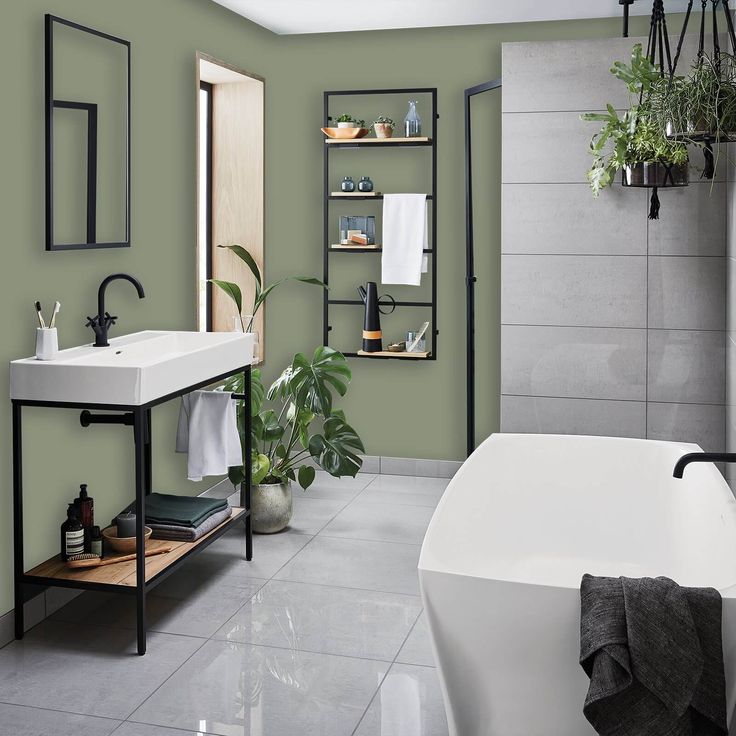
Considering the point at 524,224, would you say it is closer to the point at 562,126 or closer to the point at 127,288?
the point at 562,126

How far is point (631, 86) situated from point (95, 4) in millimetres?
2077

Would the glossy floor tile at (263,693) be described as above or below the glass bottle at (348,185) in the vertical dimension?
below

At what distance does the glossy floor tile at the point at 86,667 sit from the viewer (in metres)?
2.79

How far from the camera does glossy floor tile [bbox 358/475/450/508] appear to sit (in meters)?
4.98

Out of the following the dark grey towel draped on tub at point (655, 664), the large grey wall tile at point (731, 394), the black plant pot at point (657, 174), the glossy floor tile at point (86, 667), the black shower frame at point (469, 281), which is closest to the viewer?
the dark grey towel draped on tub at point (655, 664)

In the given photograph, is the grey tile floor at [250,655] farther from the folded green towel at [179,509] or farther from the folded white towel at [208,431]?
the folded white towel at [208,431]

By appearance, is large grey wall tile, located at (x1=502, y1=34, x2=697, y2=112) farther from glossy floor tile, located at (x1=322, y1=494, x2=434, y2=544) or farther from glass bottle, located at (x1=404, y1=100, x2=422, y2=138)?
glossy floor tile, located at (x1=322, y1=494, x2=434, y2=544)

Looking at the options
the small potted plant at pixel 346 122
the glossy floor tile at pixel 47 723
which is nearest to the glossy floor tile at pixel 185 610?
the glossy floor tile at pixel 47 723

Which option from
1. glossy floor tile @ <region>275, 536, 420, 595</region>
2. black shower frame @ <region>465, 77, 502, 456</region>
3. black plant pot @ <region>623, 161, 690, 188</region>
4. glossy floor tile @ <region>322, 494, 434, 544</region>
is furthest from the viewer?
black shower frame @ <region>465, 77, 502, 456</region>

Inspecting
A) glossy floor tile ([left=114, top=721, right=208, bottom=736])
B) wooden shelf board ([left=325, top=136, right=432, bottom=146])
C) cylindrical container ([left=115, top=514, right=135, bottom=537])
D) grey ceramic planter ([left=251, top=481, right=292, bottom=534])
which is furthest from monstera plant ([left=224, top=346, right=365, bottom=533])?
glossy floor tile ([left=114, top=721, right=208, bottom=736])

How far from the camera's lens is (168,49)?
4.22 meters

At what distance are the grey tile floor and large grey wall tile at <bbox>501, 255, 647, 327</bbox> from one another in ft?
3.94

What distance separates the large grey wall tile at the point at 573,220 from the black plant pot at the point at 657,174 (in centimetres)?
49

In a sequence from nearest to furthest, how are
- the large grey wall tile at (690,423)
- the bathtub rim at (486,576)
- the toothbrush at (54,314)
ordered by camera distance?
the bathtub rim at (486,576)
the toothbrush at (54,314)
the large grey wall tile at (690,423)
